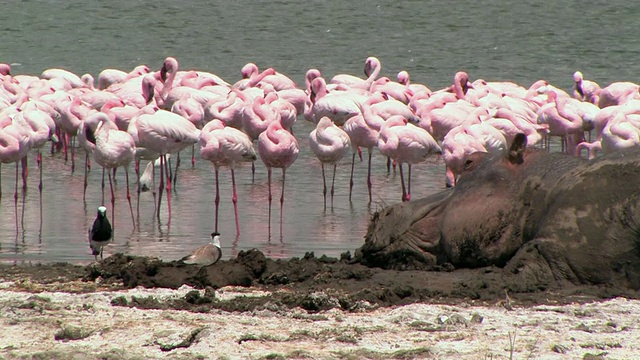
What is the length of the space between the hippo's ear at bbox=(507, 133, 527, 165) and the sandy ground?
1279mm

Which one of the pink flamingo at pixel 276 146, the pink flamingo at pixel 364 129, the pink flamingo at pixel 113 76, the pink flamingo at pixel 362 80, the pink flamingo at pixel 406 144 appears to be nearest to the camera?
the pink flamingo at pixel 276 146

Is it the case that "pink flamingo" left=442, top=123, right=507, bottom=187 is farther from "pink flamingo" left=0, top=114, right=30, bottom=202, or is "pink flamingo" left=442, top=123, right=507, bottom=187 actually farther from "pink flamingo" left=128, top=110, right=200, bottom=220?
"pink flamingo" left=0, top=114, right=30, bottom=202

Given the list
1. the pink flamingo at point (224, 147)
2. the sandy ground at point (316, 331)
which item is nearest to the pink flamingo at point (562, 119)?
the pink flamingo at point (224, 147)

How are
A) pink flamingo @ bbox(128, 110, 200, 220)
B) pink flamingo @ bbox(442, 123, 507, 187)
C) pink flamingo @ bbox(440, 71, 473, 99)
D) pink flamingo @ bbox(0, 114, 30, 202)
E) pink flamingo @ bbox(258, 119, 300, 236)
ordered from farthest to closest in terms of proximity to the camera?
1. pink flamingo @ bbox(440, 71, 473, 99)
2. pink flamingo @ bbox(128, 110, 200, 220)
3. pink flamingo @ bbox(442, 123, 507, 187)
4. pink flamingo @ bbox(258, 119, 300, 236)
5. pink flamingo @ bbox(0, 114, 30, 202)

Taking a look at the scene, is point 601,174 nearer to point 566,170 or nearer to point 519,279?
point 566,170

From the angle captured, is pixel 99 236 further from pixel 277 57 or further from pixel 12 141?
pixel 277 57

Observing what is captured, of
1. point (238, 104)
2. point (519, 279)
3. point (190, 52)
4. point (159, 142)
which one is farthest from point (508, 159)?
point (190, 52)

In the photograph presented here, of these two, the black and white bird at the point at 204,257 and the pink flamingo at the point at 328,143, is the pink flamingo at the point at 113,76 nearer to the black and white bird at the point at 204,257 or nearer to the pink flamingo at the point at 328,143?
the pink flamingo at the point at 328,143

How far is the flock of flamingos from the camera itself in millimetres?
13070

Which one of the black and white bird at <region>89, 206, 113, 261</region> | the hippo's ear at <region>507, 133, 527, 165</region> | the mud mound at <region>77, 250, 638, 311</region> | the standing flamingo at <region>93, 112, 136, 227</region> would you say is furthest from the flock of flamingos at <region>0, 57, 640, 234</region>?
the mud mound at <region>77, 250, 638, 311</region>

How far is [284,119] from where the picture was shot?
16.3 metres

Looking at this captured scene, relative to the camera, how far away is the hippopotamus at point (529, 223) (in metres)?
7.12

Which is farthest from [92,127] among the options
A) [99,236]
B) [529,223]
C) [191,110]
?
[529,223]

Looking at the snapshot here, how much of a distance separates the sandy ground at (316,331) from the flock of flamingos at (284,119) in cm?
441
